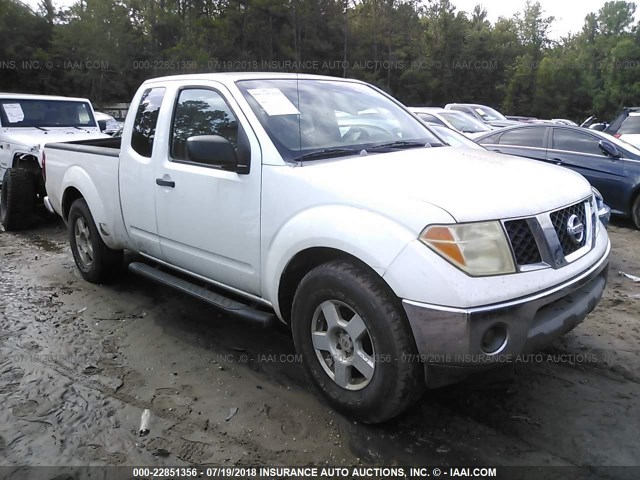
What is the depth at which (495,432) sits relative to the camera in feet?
8.90

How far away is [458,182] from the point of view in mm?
2600

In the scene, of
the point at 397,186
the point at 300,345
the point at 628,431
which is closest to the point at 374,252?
the point at 397,186

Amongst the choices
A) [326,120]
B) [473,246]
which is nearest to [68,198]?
[326,120]

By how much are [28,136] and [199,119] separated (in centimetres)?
602

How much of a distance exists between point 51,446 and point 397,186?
221cm

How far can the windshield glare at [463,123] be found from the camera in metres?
12.1

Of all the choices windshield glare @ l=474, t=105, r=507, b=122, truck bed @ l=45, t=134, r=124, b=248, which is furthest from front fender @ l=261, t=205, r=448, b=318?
windshield glare @ l=474, t=105, r=507, b=122

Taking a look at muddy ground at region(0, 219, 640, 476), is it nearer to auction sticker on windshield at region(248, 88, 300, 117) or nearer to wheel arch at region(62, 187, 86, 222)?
wheel arch at region(62, 187, 86, 222)

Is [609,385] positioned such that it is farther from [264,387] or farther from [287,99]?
[287,99]

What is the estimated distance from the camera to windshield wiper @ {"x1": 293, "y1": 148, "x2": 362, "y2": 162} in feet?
9.91

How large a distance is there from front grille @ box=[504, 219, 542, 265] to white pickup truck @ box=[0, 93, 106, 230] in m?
7.19

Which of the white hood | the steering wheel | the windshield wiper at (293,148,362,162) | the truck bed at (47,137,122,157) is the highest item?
the steering wheel

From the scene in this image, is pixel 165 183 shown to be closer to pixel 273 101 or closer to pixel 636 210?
pixel 273 101

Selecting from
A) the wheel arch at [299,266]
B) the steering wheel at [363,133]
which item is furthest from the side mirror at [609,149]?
the wheel arch at [299,266]
